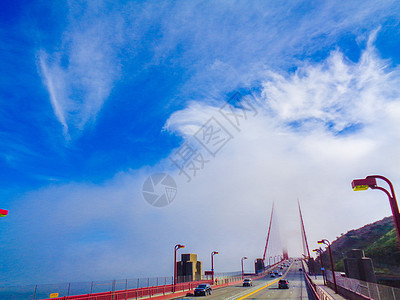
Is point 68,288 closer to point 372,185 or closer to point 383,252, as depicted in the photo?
point 372,185

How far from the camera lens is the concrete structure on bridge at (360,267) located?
1366 inches

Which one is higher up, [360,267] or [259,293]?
[360,267]

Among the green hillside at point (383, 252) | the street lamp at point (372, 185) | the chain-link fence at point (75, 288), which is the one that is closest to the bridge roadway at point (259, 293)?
the chain-link fence at point (75, 288)

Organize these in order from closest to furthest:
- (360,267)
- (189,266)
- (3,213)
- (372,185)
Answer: (372,185) → (3,213) → (360,267) → (189,266)

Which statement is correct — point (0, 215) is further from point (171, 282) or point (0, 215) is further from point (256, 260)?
point (256, 260)

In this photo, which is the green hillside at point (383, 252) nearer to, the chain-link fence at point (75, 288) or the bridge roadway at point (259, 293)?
the bridge roadway at point (259, 293)

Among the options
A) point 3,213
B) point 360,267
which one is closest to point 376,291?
point 360,267

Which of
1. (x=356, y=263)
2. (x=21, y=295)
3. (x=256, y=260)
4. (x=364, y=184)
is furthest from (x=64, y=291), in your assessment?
(x=256, y=260)

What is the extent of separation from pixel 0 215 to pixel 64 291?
1665 centimetres

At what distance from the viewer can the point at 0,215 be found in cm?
1166

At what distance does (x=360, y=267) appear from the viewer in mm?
35688

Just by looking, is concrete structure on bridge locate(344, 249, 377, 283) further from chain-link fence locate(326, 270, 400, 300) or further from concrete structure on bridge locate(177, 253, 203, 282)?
concrete structure on bridge locate(177, 253, 203, 282)

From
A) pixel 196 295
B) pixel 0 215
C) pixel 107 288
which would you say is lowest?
pixel 196 295

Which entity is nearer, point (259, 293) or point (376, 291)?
point (376, 291)
